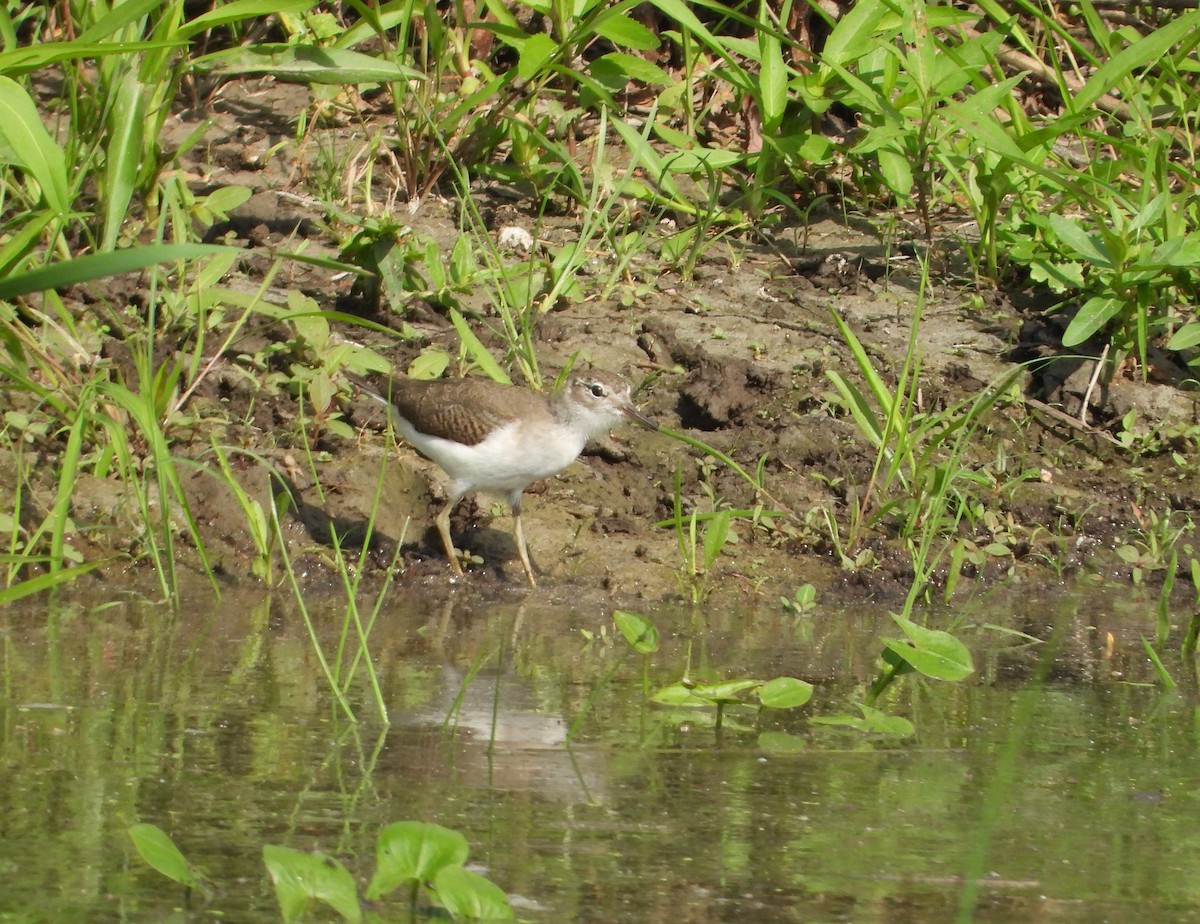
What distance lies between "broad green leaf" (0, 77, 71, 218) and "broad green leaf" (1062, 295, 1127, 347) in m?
4.39

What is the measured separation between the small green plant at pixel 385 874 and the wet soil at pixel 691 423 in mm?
2932

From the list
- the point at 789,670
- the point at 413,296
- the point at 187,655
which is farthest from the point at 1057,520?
the point at 187,655

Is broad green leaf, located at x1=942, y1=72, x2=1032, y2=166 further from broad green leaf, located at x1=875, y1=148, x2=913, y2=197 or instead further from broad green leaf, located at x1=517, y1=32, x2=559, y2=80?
broad green leaf, located at x1=517, y1=32, x2=559, y2=80

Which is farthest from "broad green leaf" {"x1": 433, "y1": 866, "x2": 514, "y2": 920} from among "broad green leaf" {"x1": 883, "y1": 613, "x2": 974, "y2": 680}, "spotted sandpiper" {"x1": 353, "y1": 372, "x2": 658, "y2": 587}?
"spotted sandpiper" {"x1": 353, "y1": 372, "x2": 658, "y2": 587}

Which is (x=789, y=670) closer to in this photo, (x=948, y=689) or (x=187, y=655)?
(x=948, y=689)

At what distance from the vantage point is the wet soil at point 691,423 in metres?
6.42

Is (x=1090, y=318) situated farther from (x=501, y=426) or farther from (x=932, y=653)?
(x=932, y=653)

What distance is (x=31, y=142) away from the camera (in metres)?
4.41

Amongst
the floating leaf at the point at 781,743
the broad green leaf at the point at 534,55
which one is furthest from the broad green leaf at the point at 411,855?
the broad green leaf at the point at 534,55

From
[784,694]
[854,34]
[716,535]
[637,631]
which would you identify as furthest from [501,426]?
[854,34]

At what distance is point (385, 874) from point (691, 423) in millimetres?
4572

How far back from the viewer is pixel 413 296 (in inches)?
301

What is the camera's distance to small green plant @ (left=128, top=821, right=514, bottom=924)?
2.91m

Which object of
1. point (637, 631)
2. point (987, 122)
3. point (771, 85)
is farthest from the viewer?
point (771, 85)
